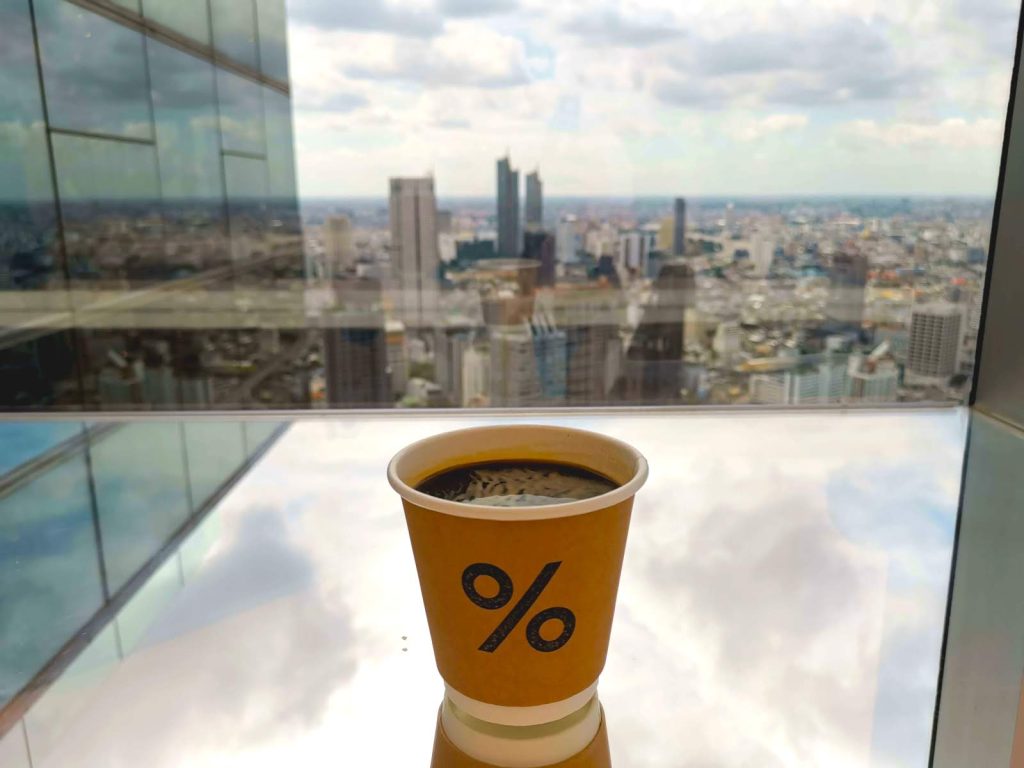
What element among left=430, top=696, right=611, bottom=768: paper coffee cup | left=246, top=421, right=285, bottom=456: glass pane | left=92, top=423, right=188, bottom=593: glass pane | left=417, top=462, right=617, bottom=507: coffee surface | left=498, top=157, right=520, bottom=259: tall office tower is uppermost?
left=498, top=157, right=520, bottom=259: tall office tower

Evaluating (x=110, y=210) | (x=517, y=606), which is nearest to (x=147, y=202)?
(x=110, y=210)

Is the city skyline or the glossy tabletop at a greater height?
the city skyline

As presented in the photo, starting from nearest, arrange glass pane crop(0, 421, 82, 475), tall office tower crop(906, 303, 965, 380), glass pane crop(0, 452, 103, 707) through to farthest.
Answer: glass pane crop(0, 452, 103, 707)
glass pane crop(0, 421, 82, 475)
tall office tower crop(906, 303, 965, 380)

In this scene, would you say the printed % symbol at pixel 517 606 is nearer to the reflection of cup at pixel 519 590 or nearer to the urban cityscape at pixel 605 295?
the reflection of cup at pixel 519 590

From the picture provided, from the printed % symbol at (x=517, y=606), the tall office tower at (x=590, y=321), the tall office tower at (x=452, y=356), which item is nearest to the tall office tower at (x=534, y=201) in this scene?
the tall office tower at (x=590, y=321)

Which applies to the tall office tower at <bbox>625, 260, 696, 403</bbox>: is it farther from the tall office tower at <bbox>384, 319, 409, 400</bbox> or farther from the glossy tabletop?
the glossy tabletop

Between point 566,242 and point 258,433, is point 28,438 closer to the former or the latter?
point 258,433

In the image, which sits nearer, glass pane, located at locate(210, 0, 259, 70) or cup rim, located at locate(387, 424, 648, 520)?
cup rim, located at locate(387, 424, 648, 520)

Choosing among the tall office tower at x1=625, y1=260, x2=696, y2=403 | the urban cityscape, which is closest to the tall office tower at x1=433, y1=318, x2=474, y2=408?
the urban cityscape
